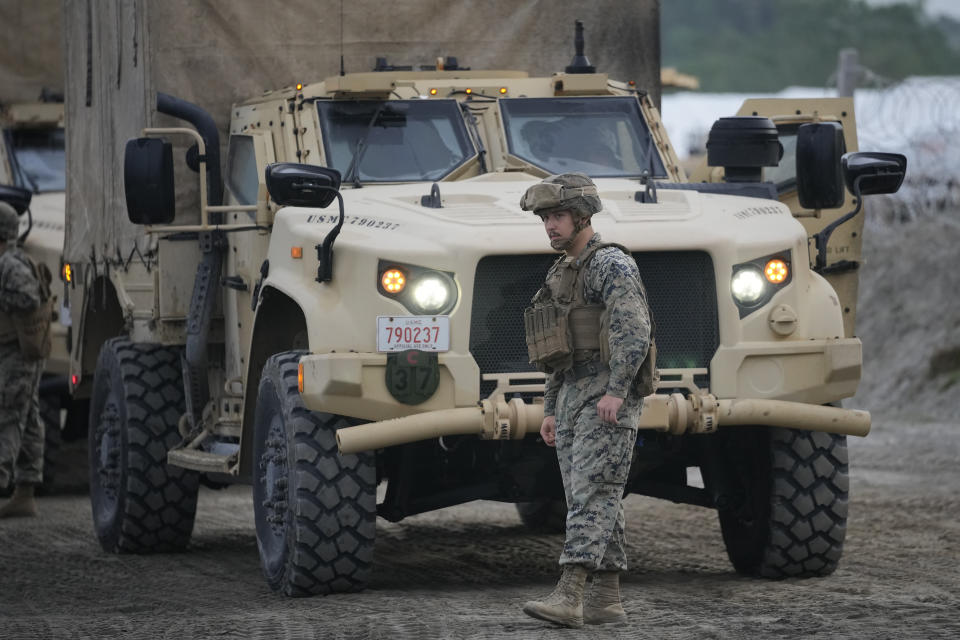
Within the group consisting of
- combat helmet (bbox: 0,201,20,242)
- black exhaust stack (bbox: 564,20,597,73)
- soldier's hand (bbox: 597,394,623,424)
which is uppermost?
black exhaust stack (bbox: 564,20,597,73)

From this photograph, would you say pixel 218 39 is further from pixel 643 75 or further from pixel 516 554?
pixel 516 554

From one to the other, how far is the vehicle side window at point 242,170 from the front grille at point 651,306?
1.94 meters

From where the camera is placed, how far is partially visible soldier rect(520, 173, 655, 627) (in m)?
7.16

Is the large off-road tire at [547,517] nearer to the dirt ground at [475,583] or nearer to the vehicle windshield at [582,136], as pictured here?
the dirt ground at [475,583]

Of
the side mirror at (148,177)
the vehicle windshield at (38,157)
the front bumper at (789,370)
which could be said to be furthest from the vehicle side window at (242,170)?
the vehicle windshield at (38,157)

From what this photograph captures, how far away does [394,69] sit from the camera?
1023cm

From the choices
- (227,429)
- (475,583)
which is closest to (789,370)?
Result: (475,583)

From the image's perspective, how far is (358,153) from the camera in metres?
9.28

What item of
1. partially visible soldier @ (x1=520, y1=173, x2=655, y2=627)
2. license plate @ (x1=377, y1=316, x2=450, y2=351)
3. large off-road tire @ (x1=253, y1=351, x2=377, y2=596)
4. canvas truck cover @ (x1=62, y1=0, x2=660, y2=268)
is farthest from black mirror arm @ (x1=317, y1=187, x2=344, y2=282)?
canvas truck cover @ (x1=62, y1=0, x2=660, y2=268)

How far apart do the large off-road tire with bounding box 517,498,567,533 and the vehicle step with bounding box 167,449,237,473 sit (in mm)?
2407

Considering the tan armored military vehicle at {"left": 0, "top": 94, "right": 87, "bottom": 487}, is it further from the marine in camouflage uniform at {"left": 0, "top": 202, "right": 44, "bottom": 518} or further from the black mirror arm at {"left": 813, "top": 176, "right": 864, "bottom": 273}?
the black mirror arm at {"left": 813, "top": 176, "right": 864, "bottom": 273}

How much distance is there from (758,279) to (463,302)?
1214 millimetres

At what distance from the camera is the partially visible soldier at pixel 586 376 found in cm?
716

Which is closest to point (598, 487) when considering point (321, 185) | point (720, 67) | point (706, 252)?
point (706, 252)
